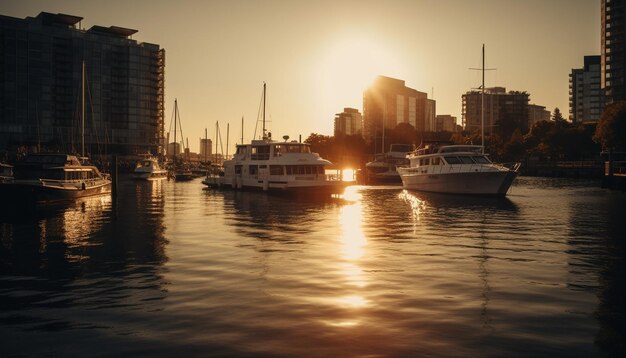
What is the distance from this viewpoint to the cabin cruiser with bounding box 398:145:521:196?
168ft

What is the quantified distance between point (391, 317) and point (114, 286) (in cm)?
731

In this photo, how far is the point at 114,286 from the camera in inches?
573

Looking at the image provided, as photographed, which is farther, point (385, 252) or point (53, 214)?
point (53, 214)

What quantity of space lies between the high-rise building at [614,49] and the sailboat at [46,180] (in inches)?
6844

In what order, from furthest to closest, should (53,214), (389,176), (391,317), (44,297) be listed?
(389,176) → (53,214) → (44,297) → (391,317)

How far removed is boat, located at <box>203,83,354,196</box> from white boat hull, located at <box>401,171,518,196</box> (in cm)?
1022

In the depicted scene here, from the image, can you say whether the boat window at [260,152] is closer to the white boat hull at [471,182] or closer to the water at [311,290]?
the white boat hull at [471,182]

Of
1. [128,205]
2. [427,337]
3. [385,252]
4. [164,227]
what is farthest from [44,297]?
[128,205]

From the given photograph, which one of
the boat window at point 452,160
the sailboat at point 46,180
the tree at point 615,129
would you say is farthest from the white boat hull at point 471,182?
the tree at point 615,129

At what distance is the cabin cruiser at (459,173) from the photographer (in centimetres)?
5125

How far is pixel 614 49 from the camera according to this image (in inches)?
7037

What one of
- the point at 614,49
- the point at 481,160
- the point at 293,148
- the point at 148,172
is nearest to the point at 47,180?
the point at 293,148

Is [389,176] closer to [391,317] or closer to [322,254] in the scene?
[322,254]

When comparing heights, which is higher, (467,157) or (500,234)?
(467,157)
